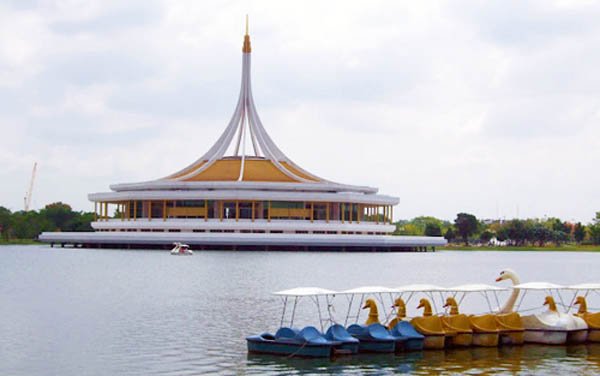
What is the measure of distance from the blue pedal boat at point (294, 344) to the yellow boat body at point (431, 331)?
356cm

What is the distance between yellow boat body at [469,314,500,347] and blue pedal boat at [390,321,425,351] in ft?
7.49

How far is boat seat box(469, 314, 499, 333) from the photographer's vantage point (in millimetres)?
32188

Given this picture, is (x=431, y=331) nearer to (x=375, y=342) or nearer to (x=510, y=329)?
(x=375, y=342)

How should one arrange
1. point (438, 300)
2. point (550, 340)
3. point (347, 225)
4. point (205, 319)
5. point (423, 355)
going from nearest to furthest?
point (423, 355) → point (550, 340) → point (205, 319) → point (438, 300) → point (347, 225)

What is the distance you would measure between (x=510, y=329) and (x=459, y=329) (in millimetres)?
2064

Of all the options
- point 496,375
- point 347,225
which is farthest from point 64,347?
point 347,225

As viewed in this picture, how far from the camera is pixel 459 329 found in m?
31.9

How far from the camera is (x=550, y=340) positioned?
33094 millimetres

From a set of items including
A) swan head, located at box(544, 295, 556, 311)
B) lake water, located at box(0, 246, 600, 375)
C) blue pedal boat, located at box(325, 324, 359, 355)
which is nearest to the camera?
lake water, located at box(0, 246, 600, 375)

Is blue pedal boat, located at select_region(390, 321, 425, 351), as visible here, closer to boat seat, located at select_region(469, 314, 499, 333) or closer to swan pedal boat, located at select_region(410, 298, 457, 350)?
swan pedal boat, located at select_region(410, 298, 457, 350)

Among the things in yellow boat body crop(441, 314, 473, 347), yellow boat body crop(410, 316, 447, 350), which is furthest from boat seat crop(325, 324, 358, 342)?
yellow boat body crop(441, 314, 473, 347)

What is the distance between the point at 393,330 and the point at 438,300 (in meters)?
17.1

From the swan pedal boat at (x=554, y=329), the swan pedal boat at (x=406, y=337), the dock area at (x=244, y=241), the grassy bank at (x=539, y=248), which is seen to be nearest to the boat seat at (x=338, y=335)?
the swan pedal boat at (x=406, y=337)

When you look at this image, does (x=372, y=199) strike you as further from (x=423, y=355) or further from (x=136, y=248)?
(x=423, y=355)
